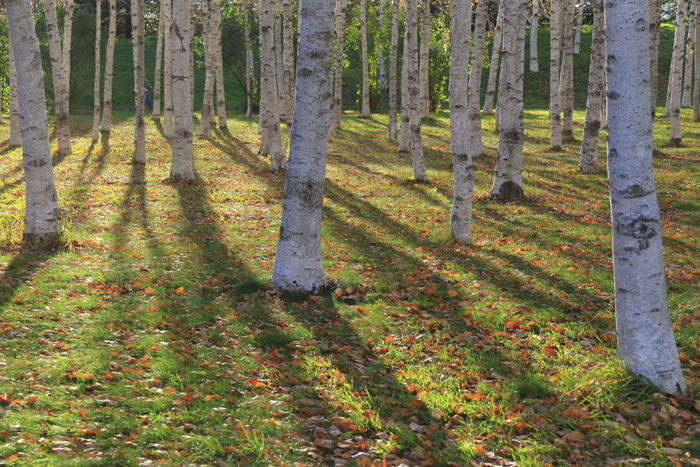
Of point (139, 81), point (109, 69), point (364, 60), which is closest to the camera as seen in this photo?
point (139, 81)

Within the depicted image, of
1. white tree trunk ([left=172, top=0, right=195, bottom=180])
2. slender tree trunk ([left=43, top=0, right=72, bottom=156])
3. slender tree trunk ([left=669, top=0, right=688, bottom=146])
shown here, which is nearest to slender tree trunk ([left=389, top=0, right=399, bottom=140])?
white tree trunk ([left=172, top=0, right=195, bottom=180])

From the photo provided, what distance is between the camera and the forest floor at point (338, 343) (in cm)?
453

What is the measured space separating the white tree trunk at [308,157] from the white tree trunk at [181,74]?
8552mm

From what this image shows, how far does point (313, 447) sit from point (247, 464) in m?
0.57

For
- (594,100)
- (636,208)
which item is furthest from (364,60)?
(636,208)

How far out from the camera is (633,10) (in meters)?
4.75

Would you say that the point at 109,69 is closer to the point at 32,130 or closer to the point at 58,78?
the point at 58,78

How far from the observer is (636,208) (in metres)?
4.95

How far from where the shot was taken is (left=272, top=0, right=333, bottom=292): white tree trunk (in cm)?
747

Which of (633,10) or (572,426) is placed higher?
(633,10)

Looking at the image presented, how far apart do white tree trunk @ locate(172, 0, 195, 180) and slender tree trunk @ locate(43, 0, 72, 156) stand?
614cm

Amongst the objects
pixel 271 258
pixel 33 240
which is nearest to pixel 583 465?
pixel 271 258

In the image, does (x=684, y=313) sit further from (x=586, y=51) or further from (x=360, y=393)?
(x=586, y=51)

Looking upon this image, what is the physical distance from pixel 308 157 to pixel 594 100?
11836mm
